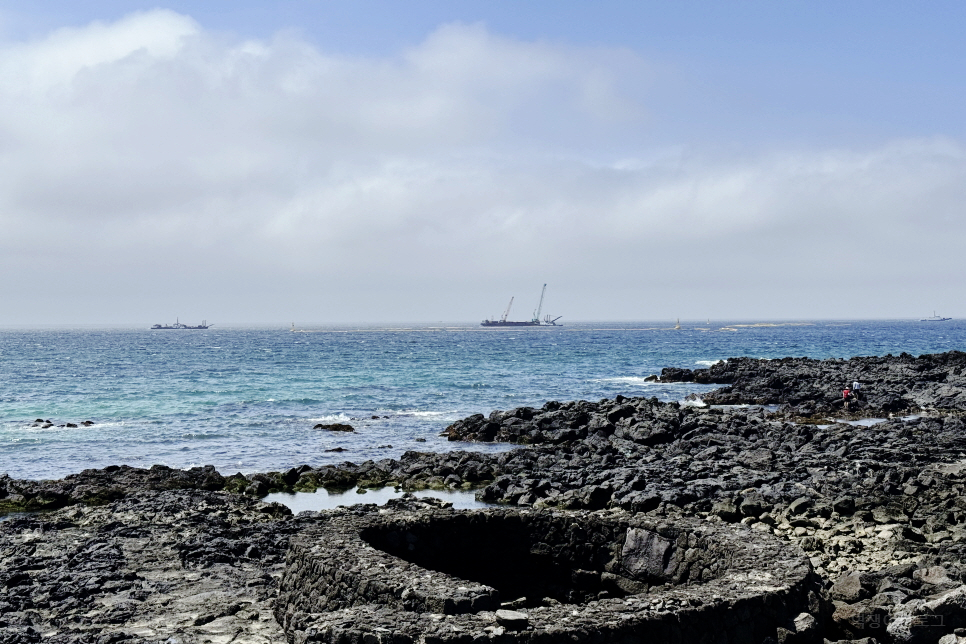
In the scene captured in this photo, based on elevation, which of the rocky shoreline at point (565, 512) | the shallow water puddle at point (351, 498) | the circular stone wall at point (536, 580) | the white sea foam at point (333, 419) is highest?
the circular stone wall at point (536, 580)

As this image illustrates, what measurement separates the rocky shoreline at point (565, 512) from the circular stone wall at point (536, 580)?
24 cm

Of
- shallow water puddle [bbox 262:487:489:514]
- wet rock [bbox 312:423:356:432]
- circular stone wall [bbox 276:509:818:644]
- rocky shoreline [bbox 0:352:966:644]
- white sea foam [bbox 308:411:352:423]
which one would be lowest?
shallow water puddle [bbox 262:487:489:514]

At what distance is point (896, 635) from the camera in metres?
10.8

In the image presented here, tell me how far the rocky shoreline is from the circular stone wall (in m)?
0.24

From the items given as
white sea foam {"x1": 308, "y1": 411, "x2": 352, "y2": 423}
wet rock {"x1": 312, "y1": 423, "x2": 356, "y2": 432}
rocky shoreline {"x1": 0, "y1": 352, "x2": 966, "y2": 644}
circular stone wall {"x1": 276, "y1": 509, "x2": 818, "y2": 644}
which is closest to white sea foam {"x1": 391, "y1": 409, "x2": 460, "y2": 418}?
white sea foam {"x1": 308, "y1": 411, "x2": 352, "y2": 423}

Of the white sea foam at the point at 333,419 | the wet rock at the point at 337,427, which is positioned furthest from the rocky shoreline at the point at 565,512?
the white sea foam at the point at 333,419

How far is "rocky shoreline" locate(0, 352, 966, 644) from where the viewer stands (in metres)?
12.8

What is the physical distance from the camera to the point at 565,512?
1530 cm

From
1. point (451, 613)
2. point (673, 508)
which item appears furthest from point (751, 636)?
point (673, 508)

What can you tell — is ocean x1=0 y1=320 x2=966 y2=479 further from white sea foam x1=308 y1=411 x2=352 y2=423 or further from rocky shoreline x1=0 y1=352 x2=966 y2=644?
rocky shoreline x1=0 y1=352 x2=966 y2=644

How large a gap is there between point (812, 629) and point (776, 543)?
2344 millimetres

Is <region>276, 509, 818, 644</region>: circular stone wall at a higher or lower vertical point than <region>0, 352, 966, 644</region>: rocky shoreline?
higher

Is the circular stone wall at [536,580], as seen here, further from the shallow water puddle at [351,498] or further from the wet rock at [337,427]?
the wet rock at [337,427]

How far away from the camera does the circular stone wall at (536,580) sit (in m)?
9.59
